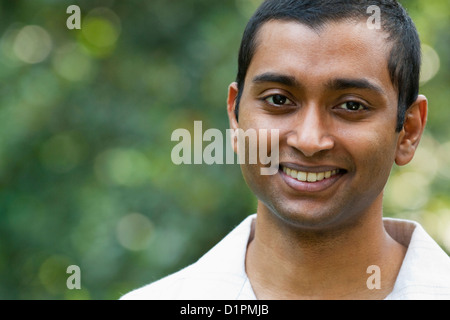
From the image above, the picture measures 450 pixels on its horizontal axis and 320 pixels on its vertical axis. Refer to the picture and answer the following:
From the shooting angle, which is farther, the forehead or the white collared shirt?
the white collared shirt

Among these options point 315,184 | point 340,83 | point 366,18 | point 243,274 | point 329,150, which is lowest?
point 243,274

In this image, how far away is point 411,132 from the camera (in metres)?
2.76

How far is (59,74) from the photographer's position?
557 cm

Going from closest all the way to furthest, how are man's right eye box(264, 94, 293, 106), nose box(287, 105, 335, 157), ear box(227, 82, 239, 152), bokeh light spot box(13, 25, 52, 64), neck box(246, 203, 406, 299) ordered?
nose box(287, 105, 335, 157)
man's right eye box(264, 94, 293, 106)
neck box(246, 203, 406, 299)
ear box(227, 82, 239, 152)
bokeh light spot box(13, 25, 52, 64)

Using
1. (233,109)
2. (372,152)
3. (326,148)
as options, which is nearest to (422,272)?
(372,152)

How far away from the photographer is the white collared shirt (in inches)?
103

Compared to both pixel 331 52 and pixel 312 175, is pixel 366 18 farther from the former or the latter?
pixel 312 175

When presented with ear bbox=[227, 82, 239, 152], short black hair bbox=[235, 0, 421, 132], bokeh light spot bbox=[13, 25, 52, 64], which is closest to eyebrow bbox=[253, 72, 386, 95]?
short black hair bbox=[235, 0, 421, 132]

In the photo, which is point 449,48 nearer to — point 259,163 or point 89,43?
point 89,43

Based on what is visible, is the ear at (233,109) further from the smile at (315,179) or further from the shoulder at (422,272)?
the shoulder at (422,272)

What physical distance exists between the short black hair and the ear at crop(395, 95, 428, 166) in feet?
0.13

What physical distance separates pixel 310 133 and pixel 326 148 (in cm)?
7

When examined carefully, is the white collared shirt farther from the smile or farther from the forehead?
the forehead

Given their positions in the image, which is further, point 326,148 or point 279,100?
point 279,100
